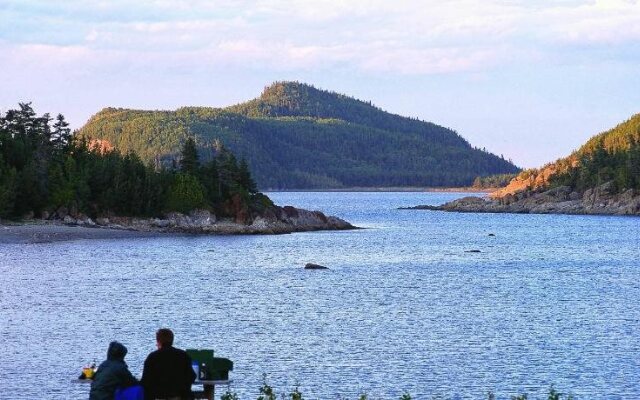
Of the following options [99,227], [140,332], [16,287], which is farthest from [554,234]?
[140,332]

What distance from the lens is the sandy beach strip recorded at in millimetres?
106250

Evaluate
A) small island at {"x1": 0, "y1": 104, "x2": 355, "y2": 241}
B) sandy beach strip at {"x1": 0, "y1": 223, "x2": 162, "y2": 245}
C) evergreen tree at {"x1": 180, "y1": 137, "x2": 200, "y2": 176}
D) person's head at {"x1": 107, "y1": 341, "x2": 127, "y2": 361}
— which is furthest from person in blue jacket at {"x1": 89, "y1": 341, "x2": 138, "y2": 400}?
evergreen tree at {"x1": 180, "y1": 137, "x2": 200, "y2": 176}

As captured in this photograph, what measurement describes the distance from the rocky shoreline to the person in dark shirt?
88.7 m

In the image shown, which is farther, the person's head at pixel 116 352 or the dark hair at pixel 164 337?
the person's head at pixel 116 352

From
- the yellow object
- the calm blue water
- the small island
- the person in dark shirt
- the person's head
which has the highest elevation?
the small island

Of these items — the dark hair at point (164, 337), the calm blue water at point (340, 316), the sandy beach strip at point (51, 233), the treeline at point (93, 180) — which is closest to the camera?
the dark hair at point (164, 337)

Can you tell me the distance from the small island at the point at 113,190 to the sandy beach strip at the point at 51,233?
21.0 inches

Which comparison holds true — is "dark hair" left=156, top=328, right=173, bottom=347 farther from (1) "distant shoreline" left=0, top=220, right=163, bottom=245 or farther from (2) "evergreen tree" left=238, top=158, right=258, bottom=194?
(2) "evergreen tree" left=238, top=158, right=258, bottom=194

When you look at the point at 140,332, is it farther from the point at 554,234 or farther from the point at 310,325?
the point at 554,234

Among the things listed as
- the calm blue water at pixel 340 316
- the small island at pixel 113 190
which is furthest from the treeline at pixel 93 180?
the calm blue water at pixel 340 316

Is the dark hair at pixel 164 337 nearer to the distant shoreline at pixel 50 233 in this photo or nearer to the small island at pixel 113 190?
the distant shoreline at pixel 50 233

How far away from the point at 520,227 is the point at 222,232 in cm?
5515

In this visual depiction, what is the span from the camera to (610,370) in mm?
38750

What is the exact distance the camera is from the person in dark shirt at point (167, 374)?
2058cm
